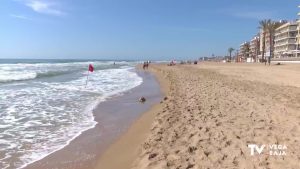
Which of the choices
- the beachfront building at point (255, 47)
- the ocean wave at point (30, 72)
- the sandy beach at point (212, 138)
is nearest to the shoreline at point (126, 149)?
the sandy beach at point (212, 138)

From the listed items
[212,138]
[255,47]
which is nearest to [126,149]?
[212,138]

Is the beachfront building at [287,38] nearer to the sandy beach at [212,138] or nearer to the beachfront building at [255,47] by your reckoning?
the beachfront building at [255,47]

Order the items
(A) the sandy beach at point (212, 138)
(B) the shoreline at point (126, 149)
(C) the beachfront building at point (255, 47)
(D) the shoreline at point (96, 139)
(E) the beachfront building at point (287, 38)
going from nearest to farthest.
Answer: (A) the sandy beach at point (212, 138) < (B) the shoreline at point (126, 149) < (D) the shoreline at point (96, 139) < (E) the beachfront building at point (287, 38) < (C) the beachfront building at point (255, 47)

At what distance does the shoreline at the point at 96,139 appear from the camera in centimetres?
653

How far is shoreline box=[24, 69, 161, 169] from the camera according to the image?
21.4 ft

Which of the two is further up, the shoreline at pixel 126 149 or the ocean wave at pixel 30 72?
the ocean wave at pixel 30 72

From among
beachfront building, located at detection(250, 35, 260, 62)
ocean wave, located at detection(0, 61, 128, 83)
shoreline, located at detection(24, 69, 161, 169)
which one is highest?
beachfront building, located at detection(250, 35, 260, 62)

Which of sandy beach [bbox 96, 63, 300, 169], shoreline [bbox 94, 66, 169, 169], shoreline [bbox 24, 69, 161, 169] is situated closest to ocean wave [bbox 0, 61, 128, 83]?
shoreline [bbox 24, 69, 161, 169]

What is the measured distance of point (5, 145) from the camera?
25.3 ft

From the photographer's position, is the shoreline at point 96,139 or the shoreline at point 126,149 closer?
the shoreline at point 126,149

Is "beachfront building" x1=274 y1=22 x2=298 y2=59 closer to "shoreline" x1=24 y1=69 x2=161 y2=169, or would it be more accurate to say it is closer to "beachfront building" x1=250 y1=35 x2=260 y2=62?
"beachfront building" x1=250 y1=35 x2=260 y2=62

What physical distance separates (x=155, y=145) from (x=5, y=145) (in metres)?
3.59

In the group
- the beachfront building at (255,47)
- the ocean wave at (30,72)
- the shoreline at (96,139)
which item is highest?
the beachfront building at (255,47)

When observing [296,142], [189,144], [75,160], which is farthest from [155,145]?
[296,142]
